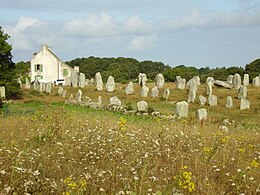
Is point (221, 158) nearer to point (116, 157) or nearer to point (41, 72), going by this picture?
point (116, 157)

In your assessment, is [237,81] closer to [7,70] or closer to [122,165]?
[7,70]

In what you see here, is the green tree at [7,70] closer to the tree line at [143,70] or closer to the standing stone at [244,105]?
the standing stone at [244,105]

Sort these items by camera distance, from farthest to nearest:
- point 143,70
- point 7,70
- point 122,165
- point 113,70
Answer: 1. point 143,70
2. point 113,70
3. point 7,70
4. point 122,165

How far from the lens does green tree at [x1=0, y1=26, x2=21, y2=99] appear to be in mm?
40750

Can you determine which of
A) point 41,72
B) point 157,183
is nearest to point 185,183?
point 157,183

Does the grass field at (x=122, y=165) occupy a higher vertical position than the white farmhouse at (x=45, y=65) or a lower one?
lower

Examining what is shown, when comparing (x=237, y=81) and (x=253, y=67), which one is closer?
(x=237, y=81)

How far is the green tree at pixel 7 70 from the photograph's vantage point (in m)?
40.8

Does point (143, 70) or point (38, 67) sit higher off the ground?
point (143, 70)

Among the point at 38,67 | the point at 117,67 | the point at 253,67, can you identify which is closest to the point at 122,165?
the point at 253,67

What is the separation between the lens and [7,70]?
41781 mm

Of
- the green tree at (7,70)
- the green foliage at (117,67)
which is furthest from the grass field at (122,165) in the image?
the green foliage at (117,67)

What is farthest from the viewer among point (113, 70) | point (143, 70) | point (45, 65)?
point (143, 70)

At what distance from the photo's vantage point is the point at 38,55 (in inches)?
2901
